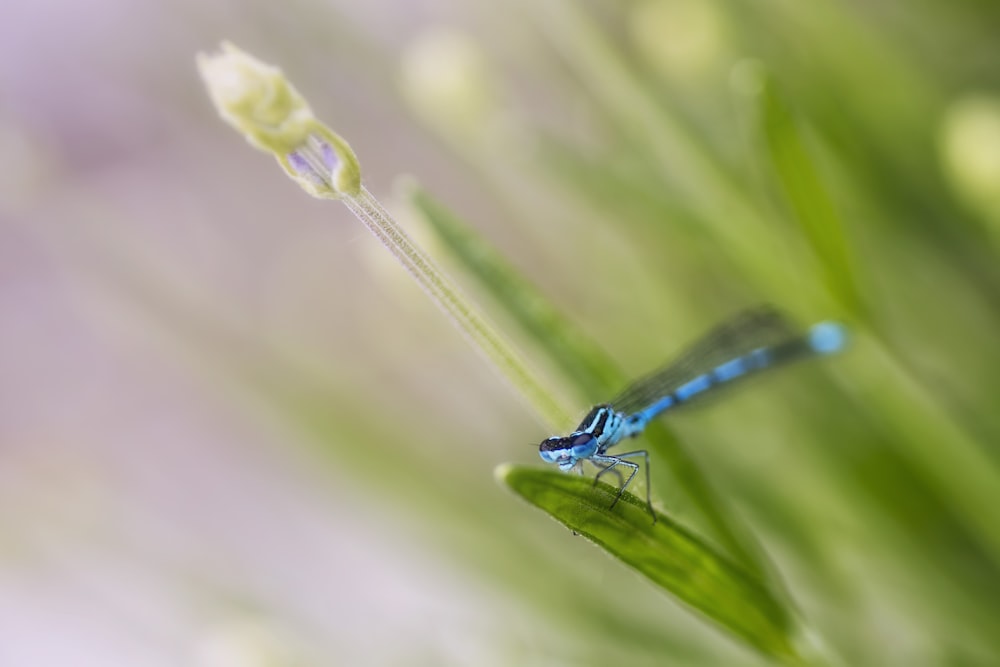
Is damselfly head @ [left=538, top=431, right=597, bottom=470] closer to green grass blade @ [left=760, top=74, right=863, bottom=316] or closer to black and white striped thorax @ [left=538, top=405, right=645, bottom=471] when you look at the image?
black and white striped thorax @ [left=538, top=405, right=645, bottom=471]

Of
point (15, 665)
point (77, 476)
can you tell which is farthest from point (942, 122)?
point (15, 665)

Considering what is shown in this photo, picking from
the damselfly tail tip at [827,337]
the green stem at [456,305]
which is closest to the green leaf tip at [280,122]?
the green stem at [456,305]

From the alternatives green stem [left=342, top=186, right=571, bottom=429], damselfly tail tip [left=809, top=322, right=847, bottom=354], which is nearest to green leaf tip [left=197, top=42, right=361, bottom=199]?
green stem [left=342, top=186, right=571, bottom=429]

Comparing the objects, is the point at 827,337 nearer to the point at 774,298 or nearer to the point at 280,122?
the point at 774,298

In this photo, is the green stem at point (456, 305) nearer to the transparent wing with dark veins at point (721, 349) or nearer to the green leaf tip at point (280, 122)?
the green leaf tip at point (280, 122)

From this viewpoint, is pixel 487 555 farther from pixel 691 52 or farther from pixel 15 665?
pixel 15 665
